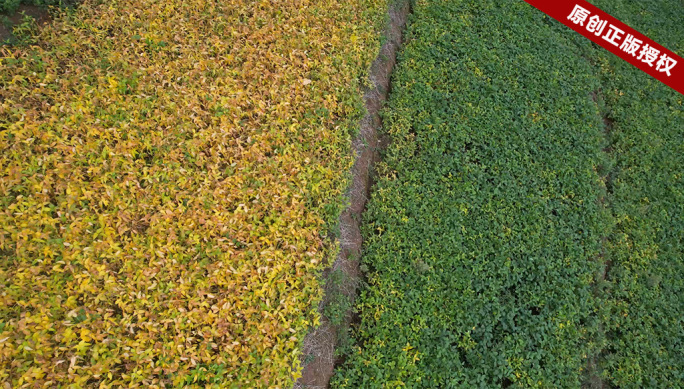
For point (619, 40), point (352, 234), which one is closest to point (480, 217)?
point (352, 234)

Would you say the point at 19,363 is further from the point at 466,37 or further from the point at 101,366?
the point at 466,37

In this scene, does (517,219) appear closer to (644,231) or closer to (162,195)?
(644,231)

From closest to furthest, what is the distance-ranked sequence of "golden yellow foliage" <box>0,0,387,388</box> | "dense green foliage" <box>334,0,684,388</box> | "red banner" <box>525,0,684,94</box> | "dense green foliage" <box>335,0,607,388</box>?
"golden yellow foliage" <box>0,0,387,388</box> < "dense green foliage" <box>335,0,607,388</box> < "dense green foliage" <box>334,0,684,388</box> < "red banner" <box>525,0,684,94</box>

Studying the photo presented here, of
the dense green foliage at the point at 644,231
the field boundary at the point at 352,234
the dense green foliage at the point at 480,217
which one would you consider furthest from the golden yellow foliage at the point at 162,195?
the dense green foliage at the point at 644,231

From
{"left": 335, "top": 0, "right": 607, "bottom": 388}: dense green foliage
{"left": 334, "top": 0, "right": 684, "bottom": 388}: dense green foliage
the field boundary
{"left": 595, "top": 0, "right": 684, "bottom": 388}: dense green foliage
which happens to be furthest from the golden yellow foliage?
{"left": 595, "top": 0, "right": 684, "bottom": 388}: dense green foliage

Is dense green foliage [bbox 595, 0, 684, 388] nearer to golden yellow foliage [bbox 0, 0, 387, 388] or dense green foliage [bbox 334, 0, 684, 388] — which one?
dense green foliage [bbox 334, 0, 684, 388]
